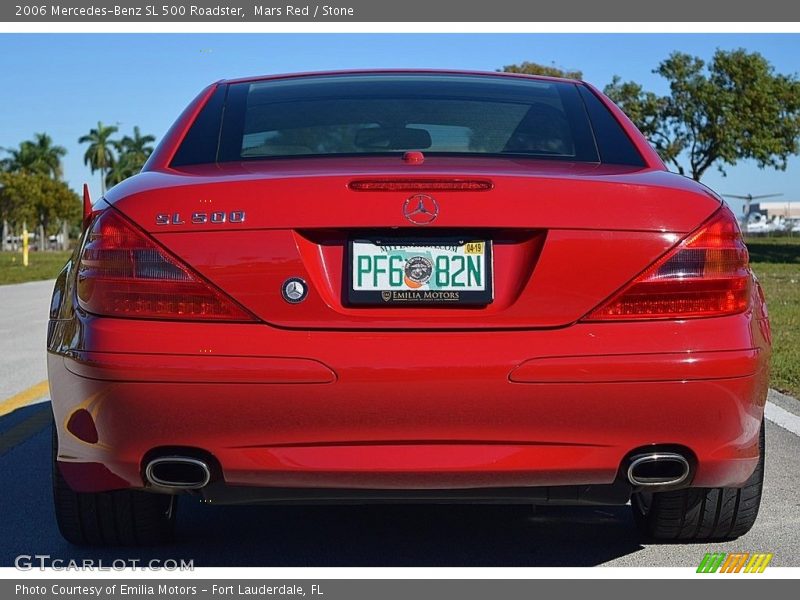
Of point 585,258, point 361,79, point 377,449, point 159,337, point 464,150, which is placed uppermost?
point 361,79

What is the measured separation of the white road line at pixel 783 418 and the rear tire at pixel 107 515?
11.3ft

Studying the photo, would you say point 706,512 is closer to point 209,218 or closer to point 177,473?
point 177,473

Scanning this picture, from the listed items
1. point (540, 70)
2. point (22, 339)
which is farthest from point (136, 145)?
point (22, 339)

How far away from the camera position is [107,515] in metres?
3.84

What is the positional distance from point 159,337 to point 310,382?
1.36 feet

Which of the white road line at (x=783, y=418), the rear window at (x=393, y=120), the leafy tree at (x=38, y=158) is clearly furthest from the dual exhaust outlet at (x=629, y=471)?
the leafy tree at (x=38, y=158)

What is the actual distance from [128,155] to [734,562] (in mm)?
115083

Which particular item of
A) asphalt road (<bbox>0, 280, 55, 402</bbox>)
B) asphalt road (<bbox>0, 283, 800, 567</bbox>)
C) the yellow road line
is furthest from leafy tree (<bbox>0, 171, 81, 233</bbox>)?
asphalt road (<bbox>0, 283, 800, 567</bbox>)

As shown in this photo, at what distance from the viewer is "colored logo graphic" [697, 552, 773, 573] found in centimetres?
371

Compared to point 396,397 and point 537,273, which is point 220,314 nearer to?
point 396,397

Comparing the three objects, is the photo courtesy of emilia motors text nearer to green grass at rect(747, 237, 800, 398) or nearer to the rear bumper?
the rear bumper

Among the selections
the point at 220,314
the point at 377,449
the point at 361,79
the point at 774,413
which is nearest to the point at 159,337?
the point at 220,314

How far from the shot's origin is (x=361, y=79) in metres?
4.50

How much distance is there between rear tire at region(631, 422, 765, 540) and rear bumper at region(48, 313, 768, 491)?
70 cm
